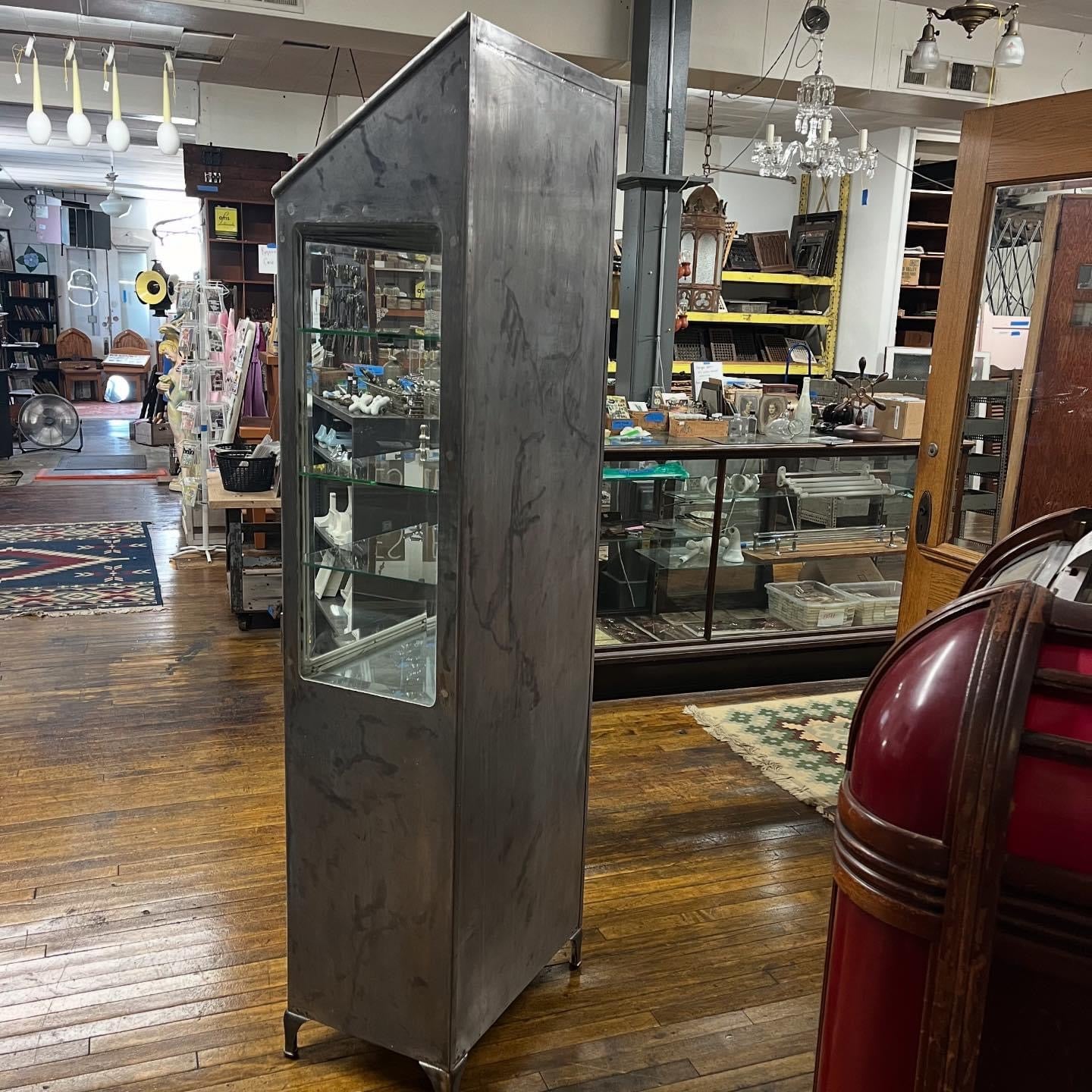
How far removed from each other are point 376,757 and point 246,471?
354 cm

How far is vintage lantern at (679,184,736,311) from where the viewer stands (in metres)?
6.03

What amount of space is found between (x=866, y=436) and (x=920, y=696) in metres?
3.78

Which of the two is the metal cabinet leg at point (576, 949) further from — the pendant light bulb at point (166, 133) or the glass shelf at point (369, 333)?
the pendant light bulb at point (166, 133)

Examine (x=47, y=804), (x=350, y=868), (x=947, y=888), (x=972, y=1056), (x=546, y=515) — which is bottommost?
(x=47, y=804)

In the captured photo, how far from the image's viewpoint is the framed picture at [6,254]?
1639cm

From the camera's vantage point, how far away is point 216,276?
408 inches

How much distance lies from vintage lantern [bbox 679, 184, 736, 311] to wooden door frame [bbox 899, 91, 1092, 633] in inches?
123

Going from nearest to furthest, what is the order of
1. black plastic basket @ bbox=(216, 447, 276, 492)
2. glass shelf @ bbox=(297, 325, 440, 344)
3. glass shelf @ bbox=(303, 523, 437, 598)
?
glass shelf @ bbox=(297, 325, 440, 344)
glass shelf @ bbox=(303, 523, 437, 598)
black plastic basket @ bbox=(216, 447, 276, 492)

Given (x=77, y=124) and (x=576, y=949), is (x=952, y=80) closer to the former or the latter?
(x=77, y=124)

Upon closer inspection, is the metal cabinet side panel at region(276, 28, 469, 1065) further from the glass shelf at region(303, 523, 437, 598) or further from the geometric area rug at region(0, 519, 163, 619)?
the geometric area rug at region(0, 519, 163, 619)

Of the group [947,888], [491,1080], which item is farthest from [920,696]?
[491,1080]

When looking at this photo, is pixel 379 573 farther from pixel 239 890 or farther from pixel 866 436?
pixel 866 436

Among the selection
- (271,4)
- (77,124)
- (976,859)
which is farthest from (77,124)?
(976,859)

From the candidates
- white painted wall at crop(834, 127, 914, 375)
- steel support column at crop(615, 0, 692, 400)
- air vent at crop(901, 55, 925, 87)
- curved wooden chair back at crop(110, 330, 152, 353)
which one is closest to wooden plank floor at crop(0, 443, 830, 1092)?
steel support column at crop(615, 0, 692, 400)
